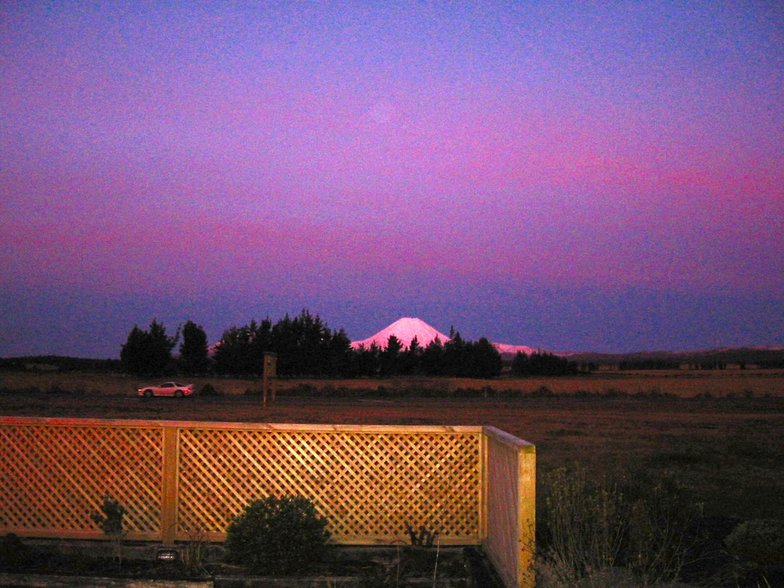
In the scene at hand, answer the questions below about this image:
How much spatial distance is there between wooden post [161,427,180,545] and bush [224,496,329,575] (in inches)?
33.2

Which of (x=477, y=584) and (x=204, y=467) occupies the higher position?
(x=204, y=467)

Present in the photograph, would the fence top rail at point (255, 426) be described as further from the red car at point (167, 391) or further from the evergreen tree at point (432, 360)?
the evergreen tree at point (432, 360)


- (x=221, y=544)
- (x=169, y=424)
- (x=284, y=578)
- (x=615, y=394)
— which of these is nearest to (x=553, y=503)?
(x=284, y=578)

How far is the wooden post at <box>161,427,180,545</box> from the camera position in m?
8.05

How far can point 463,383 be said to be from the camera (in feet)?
277

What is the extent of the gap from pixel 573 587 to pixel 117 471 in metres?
4.66

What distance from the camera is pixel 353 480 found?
26.7ft

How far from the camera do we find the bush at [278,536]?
7207mm

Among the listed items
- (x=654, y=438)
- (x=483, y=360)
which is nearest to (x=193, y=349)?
(x=483, y=360)

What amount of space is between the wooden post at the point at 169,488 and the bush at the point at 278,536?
0.84 meters

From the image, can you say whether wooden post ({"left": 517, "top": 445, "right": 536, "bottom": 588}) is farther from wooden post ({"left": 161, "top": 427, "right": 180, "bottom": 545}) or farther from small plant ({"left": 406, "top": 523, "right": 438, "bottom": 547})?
wooden post ({"left": 161, "top": 427, "right": 180, "bottom": 545})

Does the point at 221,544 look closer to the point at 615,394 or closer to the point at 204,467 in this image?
the point at 204,467

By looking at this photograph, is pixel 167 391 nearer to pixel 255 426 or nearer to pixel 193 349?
pixel 193 349

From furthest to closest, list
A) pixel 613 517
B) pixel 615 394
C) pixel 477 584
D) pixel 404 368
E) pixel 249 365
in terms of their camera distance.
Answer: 1. pixel 404 368
2. pixel 249 365
3. pixel 615 394
4. pixel 613 517
5. pixel 477 584
